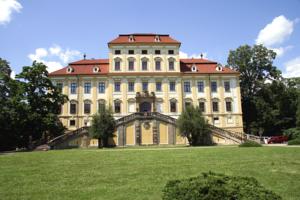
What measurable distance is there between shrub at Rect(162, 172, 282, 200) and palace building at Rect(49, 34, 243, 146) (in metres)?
35.9

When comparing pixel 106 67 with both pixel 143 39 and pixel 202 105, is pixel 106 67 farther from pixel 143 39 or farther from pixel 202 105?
pixel 202 105

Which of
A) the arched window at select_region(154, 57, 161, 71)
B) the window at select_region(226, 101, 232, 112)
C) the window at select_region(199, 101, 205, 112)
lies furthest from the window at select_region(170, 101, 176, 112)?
the window at select_region(226, 101, 232, 112)

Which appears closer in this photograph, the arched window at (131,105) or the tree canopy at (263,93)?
the arched window at (131,105)

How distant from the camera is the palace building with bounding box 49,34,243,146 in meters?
42.2

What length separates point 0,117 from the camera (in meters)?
31.8

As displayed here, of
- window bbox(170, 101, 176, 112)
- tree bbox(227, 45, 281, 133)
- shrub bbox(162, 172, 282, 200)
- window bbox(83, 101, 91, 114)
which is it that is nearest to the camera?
shrub bbox(162, 172, 282, 200)

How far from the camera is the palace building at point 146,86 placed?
139ft

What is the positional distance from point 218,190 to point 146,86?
38.2 m

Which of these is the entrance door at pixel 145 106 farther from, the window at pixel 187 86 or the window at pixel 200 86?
the window at pixel 200 86

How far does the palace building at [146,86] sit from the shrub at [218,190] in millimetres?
35927

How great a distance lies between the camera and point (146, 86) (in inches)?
Answer: 1692

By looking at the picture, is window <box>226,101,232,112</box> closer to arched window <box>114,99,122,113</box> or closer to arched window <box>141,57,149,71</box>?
arched window <box>141,57,149,71</box>

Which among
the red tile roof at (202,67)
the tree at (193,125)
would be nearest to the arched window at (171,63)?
the red tile roof at (202,67)

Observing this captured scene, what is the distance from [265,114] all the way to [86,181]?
44.4m
